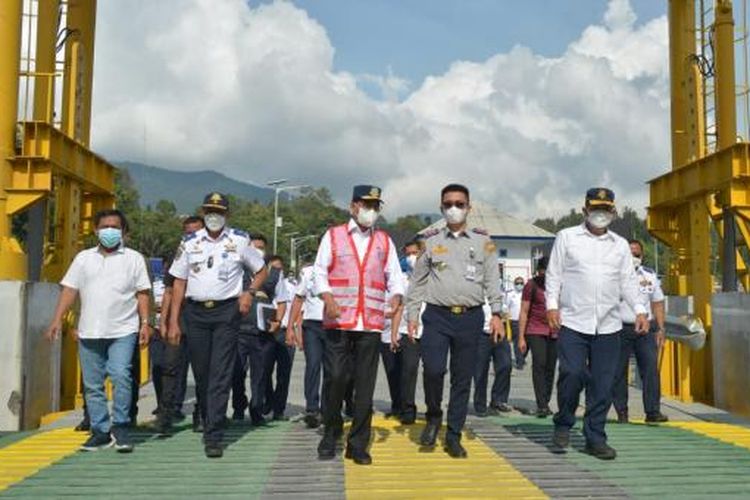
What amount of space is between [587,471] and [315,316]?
3.12 m

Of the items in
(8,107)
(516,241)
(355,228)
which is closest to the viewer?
(355,228)

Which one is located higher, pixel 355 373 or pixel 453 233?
pixel 453 233

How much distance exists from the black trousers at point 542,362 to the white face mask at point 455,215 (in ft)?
9.69

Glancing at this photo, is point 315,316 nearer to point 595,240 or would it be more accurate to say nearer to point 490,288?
point 490,288

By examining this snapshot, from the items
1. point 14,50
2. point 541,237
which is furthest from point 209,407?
point 541,237

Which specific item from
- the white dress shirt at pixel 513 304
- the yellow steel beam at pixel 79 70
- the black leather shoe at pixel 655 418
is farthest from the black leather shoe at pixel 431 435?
the white dress shirt at pixel 513 304

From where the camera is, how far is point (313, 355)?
7.64 meters

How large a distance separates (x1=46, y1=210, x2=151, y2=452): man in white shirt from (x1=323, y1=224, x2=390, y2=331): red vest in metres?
1.66

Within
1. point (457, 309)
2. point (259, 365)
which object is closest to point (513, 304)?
point (259, 365)

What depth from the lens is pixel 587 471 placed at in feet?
18.1

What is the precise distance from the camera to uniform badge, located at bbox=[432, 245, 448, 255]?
6078mm

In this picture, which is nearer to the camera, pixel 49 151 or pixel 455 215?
pixel 455 215

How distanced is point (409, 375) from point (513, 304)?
20.3ft

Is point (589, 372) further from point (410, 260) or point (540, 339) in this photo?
point (410, 260)
